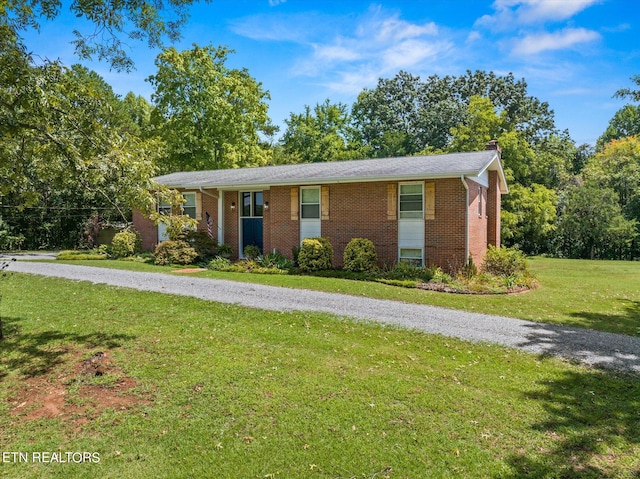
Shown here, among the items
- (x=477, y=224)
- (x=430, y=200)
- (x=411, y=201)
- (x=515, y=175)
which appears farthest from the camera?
(x=515, y=175)

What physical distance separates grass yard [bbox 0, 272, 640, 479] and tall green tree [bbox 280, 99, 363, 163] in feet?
101

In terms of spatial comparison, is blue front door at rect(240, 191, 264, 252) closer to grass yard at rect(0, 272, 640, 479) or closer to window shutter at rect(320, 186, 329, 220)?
window shutter at rect(320, 186, 329, 220)

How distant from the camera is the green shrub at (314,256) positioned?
13688mm

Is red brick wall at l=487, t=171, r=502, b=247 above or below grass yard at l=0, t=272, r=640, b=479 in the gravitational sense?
above

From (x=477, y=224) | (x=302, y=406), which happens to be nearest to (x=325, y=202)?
(x=477, y=224)

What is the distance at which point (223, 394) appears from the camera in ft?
14.5

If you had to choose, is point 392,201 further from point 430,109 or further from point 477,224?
point 430,109

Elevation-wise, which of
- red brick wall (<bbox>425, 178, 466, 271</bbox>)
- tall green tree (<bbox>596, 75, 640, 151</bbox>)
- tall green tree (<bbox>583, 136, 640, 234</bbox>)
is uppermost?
tall green tree (<bbox>596, 75, 640, 151</bbox>)

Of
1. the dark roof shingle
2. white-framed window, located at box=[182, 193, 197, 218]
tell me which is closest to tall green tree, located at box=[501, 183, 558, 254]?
the dark roof shingle

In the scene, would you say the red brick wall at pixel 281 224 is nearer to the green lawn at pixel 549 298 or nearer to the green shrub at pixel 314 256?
the green shrub at pixel 314 256

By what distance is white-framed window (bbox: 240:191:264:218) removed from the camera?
658 inches

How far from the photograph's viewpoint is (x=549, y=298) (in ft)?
34.0

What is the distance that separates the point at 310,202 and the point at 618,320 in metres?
9.89

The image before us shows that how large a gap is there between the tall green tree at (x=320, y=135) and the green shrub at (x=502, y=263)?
23861 millimetres
